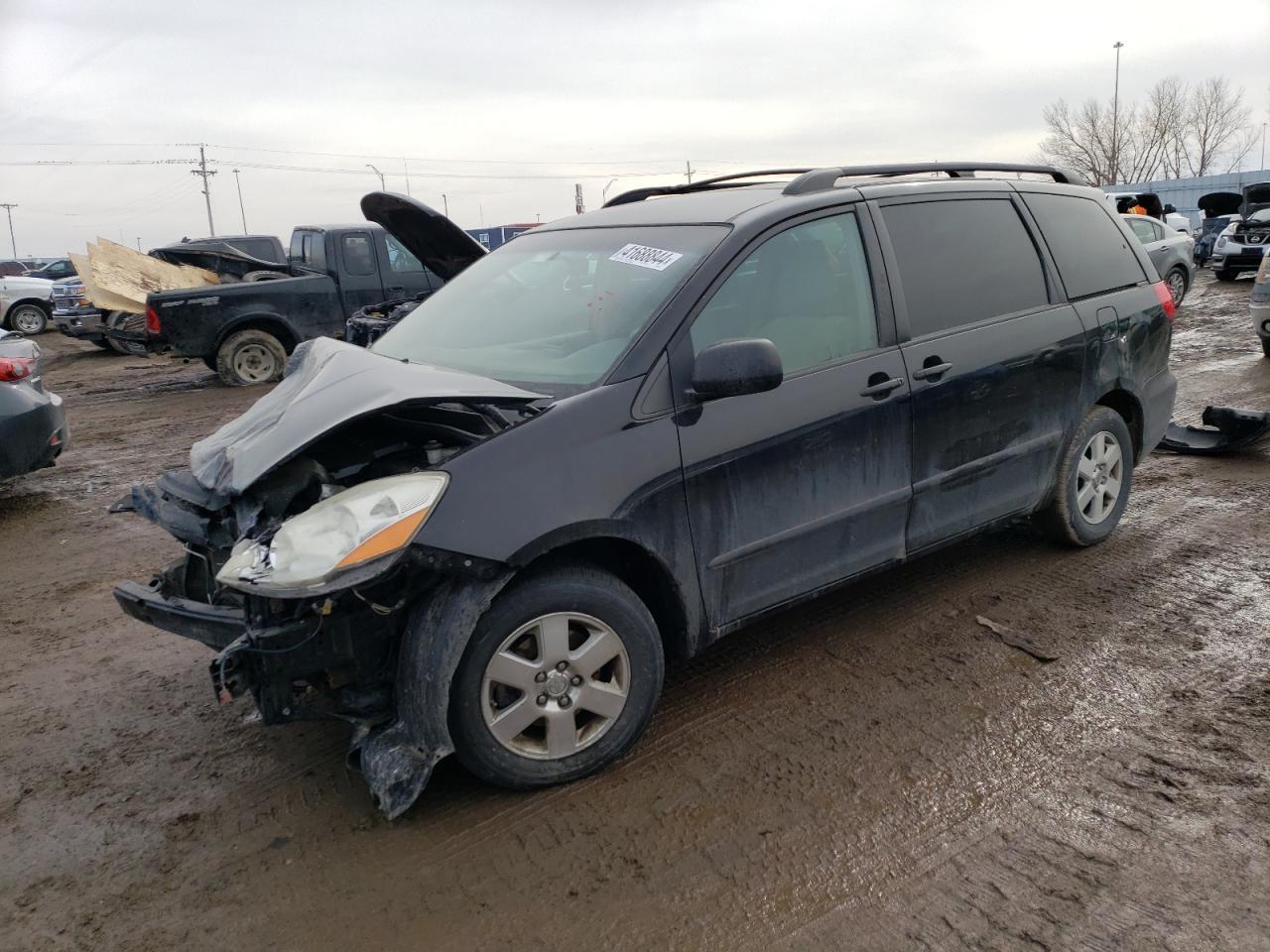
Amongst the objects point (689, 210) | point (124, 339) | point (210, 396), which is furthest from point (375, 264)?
point (689, 210)

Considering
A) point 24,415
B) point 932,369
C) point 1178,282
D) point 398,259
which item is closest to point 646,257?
point 932,369

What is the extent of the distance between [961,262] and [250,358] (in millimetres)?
10463

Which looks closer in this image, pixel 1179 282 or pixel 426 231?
pixel 426 231

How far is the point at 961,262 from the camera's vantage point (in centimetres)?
403

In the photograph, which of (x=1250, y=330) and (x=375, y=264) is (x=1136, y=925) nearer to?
(x=375, y=264)

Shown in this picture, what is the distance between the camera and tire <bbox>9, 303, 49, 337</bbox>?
70.2 ft

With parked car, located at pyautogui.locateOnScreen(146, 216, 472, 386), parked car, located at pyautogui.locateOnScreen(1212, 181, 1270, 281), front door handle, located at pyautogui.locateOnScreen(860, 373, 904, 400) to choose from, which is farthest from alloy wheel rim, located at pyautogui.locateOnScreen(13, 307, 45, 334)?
parked car, located at pyautogui.locateOnScreen(1212, 181, 1270, 281)

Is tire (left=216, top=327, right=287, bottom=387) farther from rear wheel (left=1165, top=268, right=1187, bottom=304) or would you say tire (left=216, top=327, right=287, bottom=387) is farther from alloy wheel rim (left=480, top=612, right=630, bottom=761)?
rear wheel (left=1165, top=268, right=1187, bottom=304)

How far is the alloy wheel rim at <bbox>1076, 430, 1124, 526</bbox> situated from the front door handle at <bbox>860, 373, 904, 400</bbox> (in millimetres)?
1408

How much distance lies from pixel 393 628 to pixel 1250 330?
43.5 feet

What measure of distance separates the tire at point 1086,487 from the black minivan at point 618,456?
29mm

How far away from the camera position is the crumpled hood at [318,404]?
2.78m

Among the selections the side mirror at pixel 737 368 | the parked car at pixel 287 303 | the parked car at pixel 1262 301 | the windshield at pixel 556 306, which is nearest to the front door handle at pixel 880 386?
the side mirror at pixel 737 368

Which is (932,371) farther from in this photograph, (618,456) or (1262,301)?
(1262,301)
